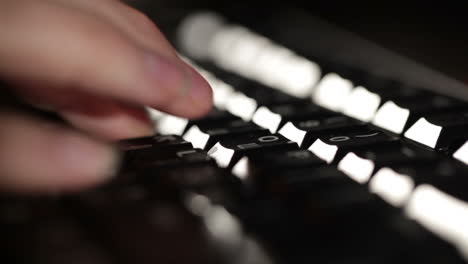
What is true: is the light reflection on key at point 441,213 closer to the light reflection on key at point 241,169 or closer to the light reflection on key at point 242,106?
the light reflection on key at point 241,169

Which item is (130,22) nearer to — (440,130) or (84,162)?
(84,162)

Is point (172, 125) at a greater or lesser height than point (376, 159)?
lesser

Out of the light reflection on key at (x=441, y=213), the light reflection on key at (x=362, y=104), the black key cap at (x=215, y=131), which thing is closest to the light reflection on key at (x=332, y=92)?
the light reflection on key at (x=362, y=104)

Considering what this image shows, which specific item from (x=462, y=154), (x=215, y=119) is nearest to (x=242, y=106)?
(x=215, y=119)

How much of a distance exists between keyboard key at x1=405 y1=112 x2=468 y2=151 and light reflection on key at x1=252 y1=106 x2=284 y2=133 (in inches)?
4.9

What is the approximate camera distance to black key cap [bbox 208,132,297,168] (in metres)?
0.50

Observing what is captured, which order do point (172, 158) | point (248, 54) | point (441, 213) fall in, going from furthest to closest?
point (248, 54) → point (172, 158) → point (441, 213)

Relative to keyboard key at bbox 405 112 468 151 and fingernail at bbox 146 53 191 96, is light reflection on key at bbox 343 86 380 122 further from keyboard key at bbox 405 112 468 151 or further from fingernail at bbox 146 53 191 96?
fingernail at bbox 146 53 191 96

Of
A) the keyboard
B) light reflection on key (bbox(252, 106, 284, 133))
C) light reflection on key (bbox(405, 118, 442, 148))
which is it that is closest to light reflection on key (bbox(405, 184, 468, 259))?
the keyboard

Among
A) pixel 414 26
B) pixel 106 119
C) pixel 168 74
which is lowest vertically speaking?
pixel 106 119

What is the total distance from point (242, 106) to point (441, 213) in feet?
1.08

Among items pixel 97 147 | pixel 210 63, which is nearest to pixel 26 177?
pixel 97 147

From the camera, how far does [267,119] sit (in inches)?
24.4

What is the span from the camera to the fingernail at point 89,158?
0.47 meters
